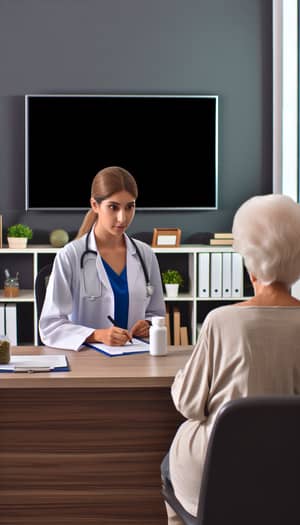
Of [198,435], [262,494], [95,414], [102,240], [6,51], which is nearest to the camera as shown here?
[262,494]

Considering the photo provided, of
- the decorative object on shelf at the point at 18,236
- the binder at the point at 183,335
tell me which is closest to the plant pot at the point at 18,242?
the decorative object on shelf at the point at 18,236

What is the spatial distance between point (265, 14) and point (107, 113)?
134 cm

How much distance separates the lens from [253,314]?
5.50ft

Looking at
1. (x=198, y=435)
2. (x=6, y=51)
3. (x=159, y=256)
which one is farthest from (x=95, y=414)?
(x=6, y=51)

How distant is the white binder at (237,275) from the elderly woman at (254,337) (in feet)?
10.6

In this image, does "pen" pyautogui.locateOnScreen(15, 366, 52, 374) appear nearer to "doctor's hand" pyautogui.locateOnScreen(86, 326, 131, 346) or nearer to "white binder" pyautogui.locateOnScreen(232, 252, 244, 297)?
"doctor's hand" pyautogui.locateOnScreen(86, 326, 131, 346)

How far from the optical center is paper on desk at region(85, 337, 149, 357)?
2462 mm

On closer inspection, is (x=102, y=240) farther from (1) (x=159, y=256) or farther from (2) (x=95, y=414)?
(1) (x=159, y=256)

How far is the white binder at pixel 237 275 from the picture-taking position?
5.01 m

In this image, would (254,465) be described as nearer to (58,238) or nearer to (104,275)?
(104,275)

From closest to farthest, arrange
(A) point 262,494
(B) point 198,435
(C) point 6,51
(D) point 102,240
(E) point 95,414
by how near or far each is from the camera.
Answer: (A) point 262,494, (B) point 198,435, (E) point 95,414, (D) point 102,240, (C) point 6,51

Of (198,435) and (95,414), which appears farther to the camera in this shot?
(95,414)

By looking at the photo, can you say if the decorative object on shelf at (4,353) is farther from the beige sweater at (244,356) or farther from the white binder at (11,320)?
the white binder at (11,320)

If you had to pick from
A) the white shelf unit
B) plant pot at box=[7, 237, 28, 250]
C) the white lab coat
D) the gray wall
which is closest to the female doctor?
the white lab coat
